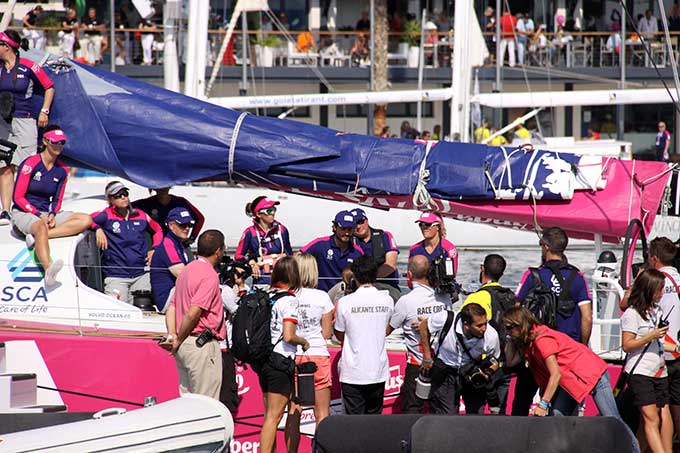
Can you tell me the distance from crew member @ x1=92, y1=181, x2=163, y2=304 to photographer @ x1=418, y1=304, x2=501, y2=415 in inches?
93.5

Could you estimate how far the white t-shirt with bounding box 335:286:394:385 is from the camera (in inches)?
290

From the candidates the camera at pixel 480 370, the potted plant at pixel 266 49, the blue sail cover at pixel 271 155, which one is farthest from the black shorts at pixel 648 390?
the potted plant at pixel 266 49

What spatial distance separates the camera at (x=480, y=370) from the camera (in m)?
7.26

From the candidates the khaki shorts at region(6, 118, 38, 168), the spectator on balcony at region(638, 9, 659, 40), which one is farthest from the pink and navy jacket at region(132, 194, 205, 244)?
the spectator on balcony at region(638, 9, 659, 40)

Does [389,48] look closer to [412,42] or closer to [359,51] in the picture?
[412,42]

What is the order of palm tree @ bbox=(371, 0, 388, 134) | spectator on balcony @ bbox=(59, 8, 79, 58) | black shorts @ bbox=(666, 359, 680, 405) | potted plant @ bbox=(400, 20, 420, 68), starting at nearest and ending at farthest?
black shorts @ bbox=(666, 359, 680, 405)
spectator on balcony @ bbox=(59, 8, 79, 58)
palm tree @ bbox=(371, 0, 388, 134)
potted plant @ bbox=(400, 20, 420, 68)

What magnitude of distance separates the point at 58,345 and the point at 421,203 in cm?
292

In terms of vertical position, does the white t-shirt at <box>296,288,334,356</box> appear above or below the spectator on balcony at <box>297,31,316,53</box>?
below

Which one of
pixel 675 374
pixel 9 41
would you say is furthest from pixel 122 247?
pixel 675 374

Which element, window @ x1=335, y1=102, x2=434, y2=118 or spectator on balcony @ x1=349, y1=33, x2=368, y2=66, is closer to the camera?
spectator on balcony @ x1=349, y1=33, x2=368, y2=66

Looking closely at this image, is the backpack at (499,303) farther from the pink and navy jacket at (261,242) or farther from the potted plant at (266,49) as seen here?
the potted plant at (266,49)

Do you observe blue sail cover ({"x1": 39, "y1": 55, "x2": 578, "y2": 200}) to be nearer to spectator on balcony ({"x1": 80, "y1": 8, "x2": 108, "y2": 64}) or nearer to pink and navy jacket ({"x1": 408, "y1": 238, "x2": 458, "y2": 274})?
pink and navy jacket ({"x1": 408, "y1": 238, "x2": 458, "y2": 274})

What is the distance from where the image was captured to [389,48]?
33500mm

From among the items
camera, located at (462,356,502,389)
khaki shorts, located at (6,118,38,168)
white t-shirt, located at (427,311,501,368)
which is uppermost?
khaki shorts, located at (6,118,38,168)
